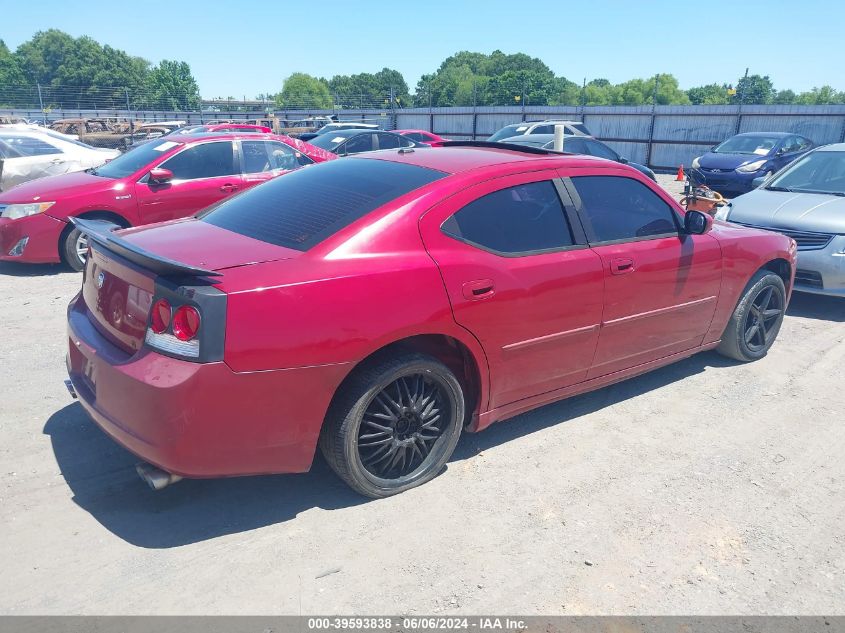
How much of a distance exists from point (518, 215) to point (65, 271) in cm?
646

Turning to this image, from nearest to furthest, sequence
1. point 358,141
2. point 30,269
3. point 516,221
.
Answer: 1. point 516,221
2. point 30,269
3. point 358,141

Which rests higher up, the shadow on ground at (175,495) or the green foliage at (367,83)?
the green foliage at (367,83)

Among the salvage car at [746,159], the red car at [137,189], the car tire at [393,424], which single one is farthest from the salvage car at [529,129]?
the car tire at [393,424]

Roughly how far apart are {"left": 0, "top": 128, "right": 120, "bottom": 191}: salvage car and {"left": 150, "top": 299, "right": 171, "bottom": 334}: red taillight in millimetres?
9247

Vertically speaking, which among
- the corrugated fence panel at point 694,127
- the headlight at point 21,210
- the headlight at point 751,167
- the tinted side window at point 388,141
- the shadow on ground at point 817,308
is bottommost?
the shadow on ground at point 817,308

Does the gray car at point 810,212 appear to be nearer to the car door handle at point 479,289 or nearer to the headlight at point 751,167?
the car door handle at point 479,289

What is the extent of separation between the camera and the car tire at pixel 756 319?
5246 mm

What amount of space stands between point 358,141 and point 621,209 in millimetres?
12304

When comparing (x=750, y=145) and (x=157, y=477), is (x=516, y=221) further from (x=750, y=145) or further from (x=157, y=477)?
(x=750, y=145)

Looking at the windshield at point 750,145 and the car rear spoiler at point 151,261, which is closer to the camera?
the car rear spoiler at point 151,261

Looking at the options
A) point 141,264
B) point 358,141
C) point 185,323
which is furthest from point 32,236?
point 358,141

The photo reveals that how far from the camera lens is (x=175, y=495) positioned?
11.2 feet

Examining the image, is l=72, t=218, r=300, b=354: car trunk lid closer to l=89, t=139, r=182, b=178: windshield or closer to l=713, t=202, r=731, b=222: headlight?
l=89, t=139, r=182, b=178: windshield

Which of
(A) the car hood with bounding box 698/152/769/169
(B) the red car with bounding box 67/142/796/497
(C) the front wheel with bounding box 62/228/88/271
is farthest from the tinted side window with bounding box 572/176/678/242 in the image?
(A) the car hood with bounding box 698/152/769/169
